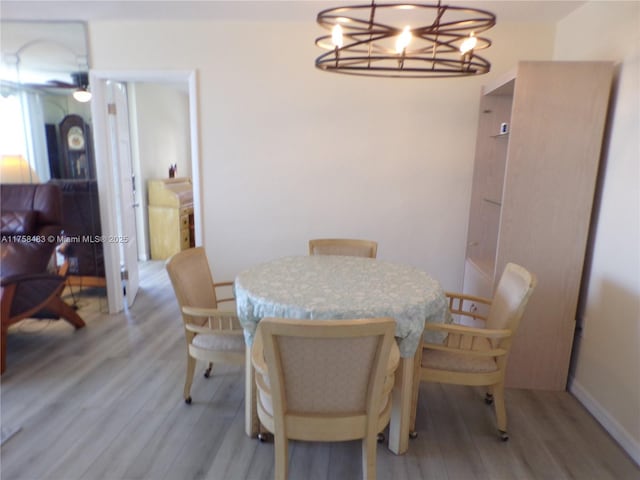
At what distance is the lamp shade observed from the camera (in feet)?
11.1

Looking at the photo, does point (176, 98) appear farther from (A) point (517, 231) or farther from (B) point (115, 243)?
(A) point (517, 231)

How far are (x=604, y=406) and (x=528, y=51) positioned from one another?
254cm

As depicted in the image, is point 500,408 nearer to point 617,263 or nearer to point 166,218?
point 617,263

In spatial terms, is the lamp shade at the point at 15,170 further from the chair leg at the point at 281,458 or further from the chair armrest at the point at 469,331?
the chair armrest at the point at 469,331

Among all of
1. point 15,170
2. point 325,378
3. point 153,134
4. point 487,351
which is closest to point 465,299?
point 487,351

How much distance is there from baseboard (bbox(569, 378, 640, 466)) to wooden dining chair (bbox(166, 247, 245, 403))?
6.84 feet

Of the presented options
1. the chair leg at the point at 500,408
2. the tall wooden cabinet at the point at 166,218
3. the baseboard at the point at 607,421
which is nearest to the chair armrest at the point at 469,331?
the chair leg at the point at 500,408

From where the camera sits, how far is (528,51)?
10.1 ft

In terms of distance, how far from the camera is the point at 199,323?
2.31 meters

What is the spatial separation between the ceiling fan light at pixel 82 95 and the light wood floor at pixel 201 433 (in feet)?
6.67

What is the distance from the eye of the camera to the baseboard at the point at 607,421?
2059 mm

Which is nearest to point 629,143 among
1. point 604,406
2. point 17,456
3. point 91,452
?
point 604,406

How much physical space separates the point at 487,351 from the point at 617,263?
0.99 m

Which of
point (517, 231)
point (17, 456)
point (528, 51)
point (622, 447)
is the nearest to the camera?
point (17, 456)
